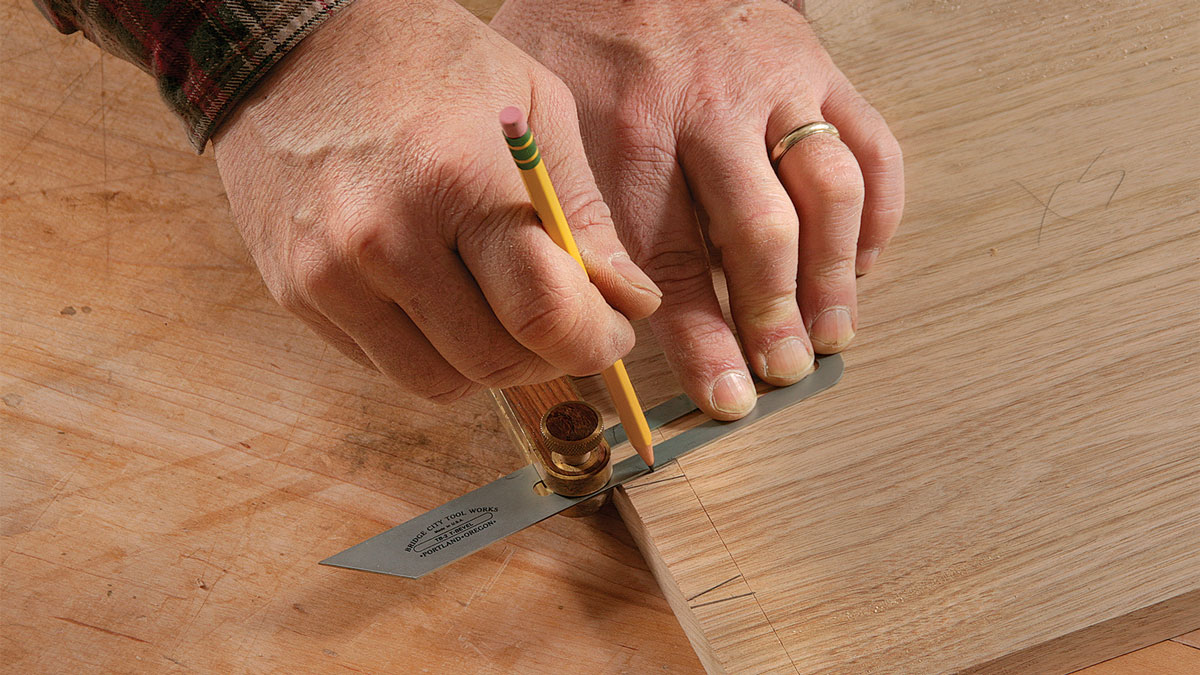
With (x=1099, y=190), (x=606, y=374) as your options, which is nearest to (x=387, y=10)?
(x=606, y=374)

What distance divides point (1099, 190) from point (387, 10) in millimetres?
901

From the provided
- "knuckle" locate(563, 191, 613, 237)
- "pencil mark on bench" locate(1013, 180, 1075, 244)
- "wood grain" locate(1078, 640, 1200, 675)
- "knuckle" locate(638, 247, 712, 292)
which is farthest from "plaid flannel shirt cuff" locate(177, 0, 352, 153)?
"wood grain" locate(1078, 640, 1200, 675)

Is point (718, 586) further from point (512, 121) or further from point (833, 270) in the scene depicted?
point (512, 121)

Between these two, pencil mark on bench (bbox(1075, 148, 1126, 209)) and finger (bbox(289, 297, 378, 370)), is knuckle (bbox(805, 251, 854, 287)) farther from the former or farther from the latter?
finger (bbox(289, 297, 378, 370))

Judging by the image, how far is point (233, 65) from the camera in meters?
0.88

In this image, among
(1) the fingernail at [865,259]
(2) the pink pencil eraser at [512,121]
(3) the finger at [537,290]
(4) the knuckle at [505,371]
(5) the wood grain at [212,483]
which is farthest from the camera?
(1) the fingernail at [865,259]

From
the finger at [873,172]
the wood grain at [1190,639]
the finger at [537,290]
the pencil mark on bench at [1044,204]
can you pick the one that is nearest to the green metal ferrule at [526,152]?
the finger at [537,290]

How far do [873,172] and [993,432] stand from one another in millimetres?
335

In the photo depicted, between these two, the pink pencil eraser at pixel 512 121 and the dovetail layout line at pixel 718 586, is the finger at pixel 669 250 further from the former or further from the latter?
the pink pencil eraser at pixel 512 121

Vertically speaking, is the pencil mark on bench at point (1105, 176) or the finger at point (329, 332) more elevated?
the finger at point (329, 332)

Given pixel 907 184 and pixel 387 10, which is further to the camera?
pixel 907 184

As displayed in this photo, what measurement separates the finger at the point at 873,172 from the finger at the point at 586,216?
366 millimetres

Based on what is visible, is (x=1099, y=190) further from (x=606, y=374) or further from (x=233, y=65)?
(x=233, y=65)

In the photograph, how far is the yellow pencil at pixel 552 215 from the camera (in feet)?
2.02
